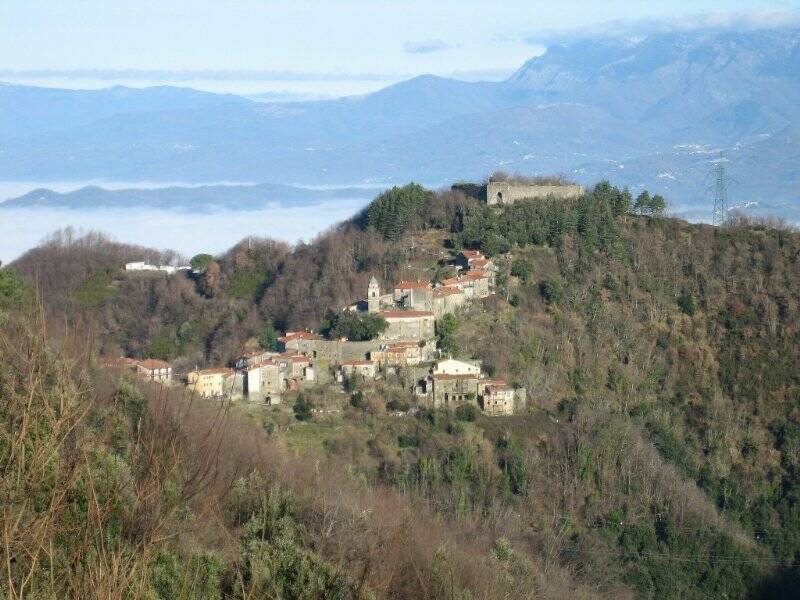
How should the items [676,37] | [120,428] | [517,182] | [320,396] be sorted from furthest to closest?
[676,37], [517,182], [320,396], [120,428]

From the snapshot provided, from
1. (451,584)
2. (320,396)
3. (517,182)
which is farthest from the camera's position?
(517,182)

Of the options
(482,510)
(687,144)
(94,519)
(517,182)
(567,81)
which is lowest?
(482,510)

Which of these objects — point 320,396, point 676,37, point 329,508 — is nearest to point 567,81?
point 676,37

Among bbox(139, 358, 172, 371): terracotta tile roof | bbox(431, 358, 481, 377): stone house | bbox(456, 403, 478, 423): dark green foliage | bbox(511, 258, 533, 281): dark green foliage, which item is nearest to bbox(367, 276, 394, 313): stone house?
bbox(431, 358, 481, 377): stone house

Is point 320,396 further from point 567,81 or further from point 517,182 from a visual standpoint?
point 567,81

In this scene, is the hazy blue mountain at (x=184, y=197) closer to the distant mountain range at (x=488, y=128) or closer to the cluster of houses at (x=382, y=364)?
the distant mountain range at (x=488, y=128)

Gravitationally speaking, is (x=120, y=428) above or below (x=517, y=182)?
below
